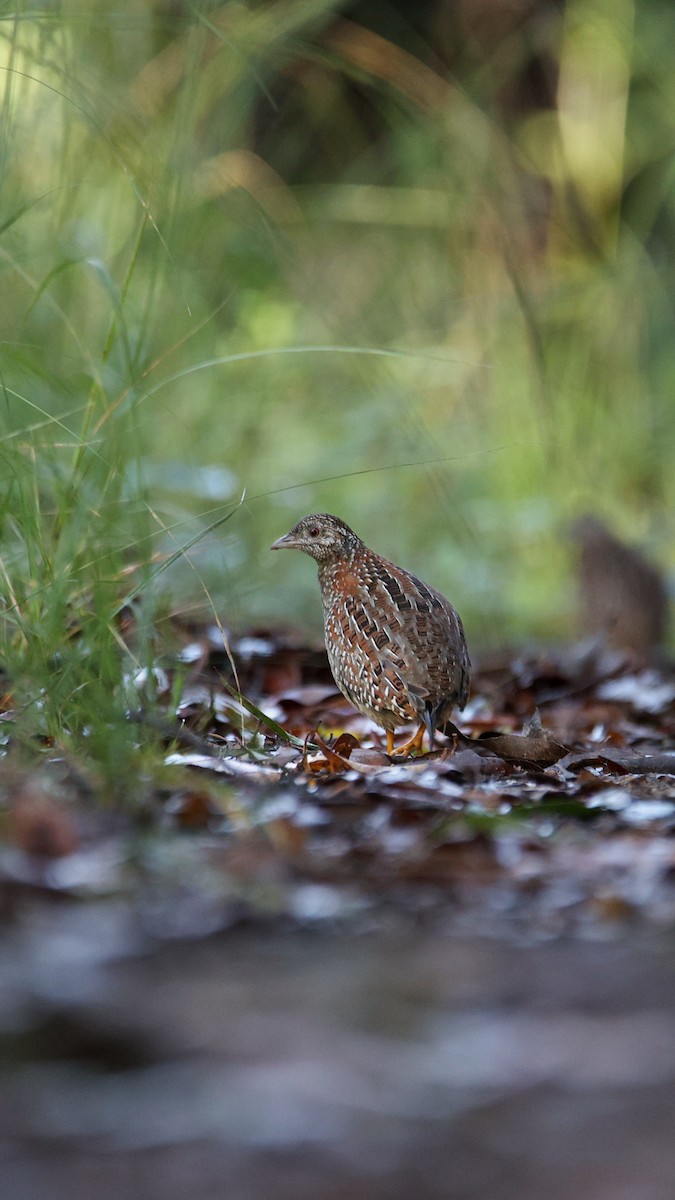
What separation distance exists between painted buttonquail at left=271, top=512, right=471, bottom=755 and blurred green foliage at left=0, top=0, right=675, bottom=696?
0.38 metres

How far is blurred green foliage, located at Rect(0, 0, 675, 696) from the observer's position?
314 cm

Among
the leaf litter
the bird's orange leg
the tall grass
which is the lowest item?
the bird's orange leg

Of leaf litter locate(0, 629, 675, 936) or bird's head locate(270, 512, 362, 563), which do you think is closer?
leaf litter locate(0, 629, 675, 936)

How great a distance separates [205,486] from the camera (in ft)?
14.6

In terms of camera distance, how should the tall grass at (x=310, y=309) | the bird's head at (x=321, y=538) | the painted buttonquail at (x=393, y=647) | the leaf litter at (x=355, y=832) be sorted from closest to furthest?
the leaf litter at (x=355, y=832) → the tall grass at (x=310, y=309) → the painted buttonquail at (x=393, y=647) → the bird's head at (x=321, y=538)

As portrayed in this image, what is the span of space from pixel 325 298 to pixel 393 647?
194 centimetres

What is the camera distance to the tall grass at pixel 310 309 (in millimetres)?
3002

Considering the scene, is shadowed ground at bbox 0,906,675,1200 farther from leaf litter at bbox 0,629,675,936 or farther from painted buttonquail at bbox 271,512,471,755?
painted buttonquail at bbox 271,512,471,755

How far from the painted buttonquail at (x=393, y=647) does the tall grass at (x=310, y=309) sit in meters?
0.36

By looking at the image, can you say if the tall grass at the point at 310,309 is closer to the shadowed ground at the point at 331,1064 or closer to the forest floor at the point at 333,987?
the forest floor at the point at 333,987

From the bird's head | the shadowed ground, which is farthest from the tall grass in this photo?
the shadowed ground

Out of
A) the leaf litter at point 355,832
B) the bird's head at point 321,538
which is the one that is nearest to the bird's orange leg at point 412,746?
the leaf litter at point 355,832

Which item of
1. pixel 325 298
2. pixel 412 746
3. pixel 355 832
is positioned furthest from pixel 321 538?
pixel 355 832

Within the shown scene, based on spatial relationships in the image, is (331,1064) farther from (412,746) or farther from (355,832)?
(412,746)
